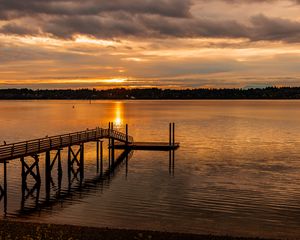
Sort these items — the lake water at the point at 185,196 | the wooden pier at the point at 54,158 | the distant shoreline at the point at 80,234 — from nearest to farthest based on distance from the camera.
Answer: the distant shoreline at the point at 80,234
the lake water at the point at 185,196
the wooden pier at the point at 54,158

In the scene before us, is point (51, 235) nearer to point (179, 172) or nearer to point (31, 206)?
point (31, 206)

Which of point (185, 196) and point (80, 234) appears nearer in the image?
point (80, 234)

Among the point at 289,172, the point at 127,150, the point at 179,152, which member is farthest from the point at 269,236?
the point at 127,150

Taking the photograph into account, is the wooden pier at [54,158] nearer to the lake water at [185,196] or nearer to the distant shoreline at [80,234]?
the lake water at [185,196]

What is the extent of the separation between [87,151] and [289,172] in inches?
1135

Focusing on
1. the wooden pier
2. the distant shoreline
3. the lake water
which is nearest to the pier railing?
the wooden pier

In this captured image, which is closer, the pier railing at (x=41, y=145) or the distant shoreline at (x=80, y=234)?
the distant shoreline at (x=80, y=234)

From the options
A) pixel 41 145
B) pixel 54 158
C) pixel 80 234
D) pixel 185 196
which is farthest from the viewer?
pixel 54 158

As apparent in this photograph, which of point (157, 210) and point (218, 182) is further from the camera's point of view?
point (218, 182)

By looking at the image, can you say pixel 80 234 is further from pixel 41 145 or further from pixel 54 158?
pixel 54 158

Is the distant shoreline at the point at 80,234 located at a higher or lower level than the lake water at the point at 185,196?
higher

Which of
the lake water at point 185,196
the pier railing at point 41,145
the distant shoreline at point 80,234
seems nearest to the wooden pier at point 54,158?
the pier railing at point 41,145

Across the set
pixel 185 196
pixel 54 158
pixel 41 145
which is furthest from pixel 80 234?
pixel 54 158

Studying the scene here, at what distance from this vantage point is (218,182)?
38.5 metres
